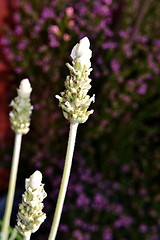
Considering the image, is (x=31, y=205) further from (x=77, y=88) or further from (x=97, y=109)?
(x=97, y=109)

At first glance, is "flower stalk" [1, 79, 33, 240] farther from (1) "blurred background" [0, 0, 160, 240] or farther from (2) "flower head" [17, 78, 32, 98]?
(1) "blurred background" [0, 0, 160, 240]

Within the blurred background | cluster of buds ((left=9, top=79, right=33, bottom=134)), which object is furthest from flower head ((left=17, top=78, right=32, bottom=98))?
the blurred background

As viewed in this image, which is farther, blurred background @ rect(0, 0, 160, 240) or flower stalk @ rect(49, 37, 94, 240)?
blurred background @ rect(0, 0, 160, 240)

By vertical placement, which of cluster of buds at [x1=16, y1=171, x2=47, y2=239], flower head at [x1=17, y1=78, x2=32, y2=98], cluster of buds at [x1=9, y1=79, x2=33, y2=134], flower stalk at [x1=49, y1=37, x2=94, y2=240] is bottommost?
cluster of buds at [x1=16, y1=171, x2=47, y2=239]

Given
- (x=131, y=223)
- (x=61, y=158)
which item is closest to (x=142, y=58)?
(x=61, y=158)

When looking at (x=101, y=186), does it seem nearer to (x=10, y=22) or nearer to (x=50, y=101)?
(x=50, y=101)

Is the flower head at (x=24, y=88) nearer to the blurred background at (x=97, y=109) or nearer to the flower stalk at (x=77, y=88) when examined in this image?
the flower stalk at (x=77, y=88)
